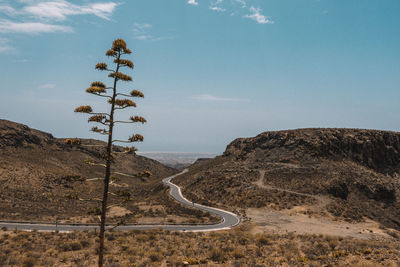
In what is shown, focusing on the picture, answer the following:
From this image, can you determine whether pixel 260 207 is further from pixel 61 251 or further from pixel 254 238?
pixel 61 251

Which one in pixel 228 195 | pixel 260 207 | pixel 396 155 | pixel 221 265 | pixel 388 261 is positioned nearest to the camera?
pixel 388 261

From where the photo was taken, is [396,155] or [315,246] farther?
[396,155]

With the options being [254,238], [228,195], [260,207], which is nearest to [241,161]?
[228,195]

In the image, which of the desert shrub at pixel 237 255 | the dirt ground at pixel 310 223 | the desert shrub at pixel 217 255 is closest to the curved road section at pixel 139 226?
the dirt ground at pixel 310 223

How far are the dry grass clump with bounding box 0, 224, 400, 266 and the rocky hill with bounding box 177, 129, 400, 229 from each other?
23737mm

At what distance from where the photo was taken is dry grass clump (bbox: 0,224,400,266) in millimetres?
17828

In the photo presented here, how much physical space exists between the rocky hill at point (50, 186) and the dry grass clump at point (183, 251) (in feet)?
14.9

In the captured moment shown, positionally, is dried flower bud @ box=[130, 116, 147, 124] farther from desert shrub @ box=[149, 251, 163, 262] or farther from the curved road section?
the curved road section

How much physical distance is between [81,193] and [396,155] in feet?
288

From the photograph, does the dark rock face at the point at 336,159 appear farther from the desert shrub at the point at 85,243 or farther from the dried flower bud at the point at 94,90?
the dried flower bud at the point at 94,90

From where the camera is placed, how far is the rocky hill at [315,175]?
163ft

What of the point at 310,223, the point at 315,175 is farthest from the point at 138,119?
the point at 315,175

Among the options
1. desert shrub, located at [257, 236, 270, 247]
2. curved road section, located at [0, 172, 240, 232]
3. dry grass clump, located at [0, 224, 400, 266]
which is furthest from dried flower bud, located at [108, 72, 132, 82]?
curved road section, located at [0, 172, 240, 232]

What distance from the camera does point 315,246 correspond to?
72.2 feet
